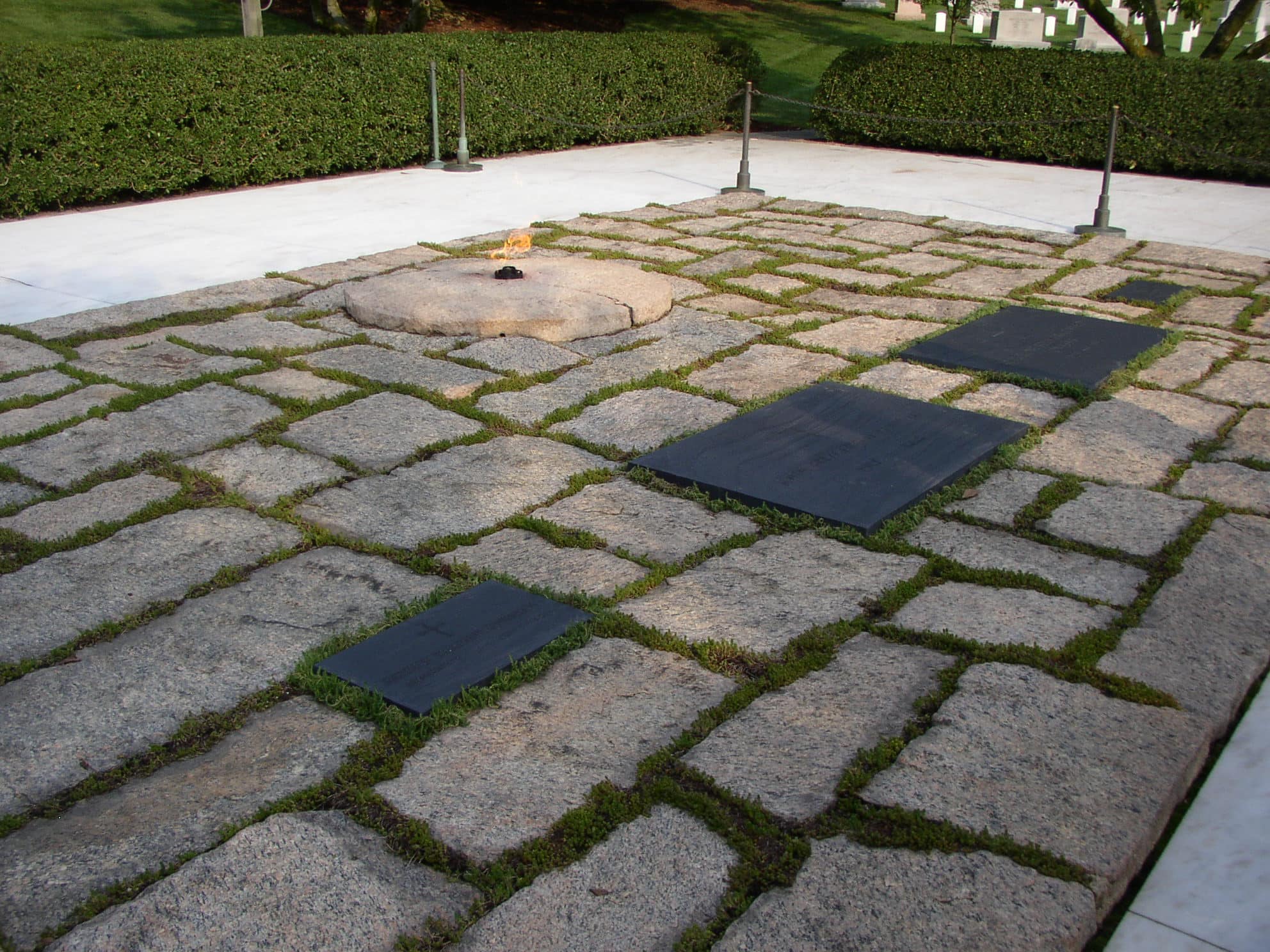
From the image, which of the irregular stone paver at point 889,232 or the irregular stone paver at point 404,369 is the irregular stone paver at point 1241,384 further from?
the irregular stone paver at point 404,369

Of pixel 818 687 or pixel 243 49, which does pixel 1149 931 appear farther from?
pixel 243 49

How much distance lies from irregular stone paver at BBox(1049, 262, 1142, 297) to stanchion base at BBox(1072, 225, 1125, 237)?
4.27 ft

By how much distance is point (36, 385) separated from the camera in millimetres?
4988

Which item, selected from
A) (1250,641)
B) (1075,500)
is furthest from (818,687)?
(1075,500)

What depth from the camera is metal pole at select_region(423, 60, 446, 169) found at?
37.0 feet

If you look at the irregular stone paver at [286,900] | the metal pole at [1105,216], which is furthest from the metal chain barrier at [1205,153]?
the irregular stone paver at [286,900]

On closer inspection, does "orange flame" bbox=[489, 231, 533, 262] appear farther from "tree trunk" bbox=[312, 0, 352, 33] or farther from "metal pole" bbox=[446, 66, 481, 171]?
"tree trunk" bbox=[312, 0, 352, 33]

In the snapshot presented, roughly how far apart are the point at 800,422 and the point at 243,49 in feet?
26.7

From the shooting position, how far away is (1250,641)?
304 centimetres

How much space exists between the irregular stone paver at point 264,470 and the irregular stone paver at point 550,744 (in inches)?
59.6

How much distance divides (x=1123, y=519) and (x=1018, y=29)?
1023 inches

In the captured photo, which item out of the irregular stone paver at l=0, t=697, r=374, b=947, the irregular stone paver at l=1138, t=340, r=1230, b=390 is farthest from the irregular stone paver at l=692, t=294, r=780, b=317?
the irregular stone paver at l=0, t=697, r=374, b=947

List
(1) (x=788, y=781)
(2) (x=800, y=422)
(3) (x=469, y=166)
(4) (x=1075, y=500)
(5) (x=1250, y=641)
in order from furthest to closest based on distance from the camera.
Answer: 1. (3) (x=469, y=166)
2. (2) (x=800, y=422)
3. (4) (x=1075, y=500)
4. (5) (x=1250, y=641)
5. (1) (x=788, y=781)

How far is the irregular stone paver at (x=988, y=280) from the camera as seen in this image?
22.4 ft
